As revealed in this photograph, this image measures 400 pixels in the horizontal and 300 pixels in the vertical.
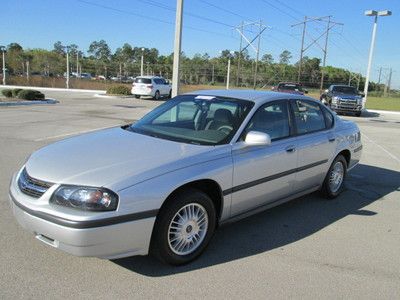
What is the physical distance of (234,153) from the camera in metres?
4.23

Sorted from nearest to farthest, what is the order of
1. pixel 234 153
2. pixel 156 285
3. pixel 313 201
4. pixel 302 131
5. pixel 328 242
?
pixel 156 285 → pixel 234 153 → pixel 328 242 → pixel 302 131 → pixel 313 201

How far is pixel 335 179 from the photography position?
20.5ft

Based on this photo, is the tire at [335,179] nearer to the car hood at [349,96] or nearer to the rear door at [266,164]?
the rear door at [266,164]

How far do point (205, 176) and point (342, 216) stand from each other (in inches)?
99.5

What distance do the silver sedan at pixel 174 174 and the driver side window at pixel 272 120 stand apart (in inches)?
0.5

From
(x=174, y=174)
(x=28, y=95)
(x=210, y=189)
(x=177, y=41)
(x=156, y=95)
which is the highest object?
(x=177, y=41)

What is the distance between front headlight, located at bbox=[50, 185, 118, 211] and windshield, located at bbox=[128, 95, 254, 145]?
1.27 meters

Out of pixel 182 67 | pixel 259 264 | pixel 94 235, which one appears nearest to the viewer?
pixel 94 235

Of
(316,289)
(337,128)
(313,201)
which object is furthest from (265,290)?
(337,128)

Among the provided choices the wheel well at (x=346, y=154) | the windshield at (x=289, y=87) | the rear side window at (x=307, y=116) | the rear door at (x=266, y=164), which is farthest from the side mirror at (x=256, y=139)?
the windshield at (x=289, y=87)

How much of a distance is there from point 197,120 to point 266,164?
0.94 metres

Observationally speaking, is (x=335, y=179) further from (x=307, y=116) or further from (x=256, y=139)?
(x=256, y=139)

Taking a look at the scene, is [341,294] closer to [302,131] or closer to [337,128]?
[302,131]

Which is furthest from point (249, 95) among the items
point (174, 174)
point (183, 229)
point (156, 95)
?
point (156, 95)
